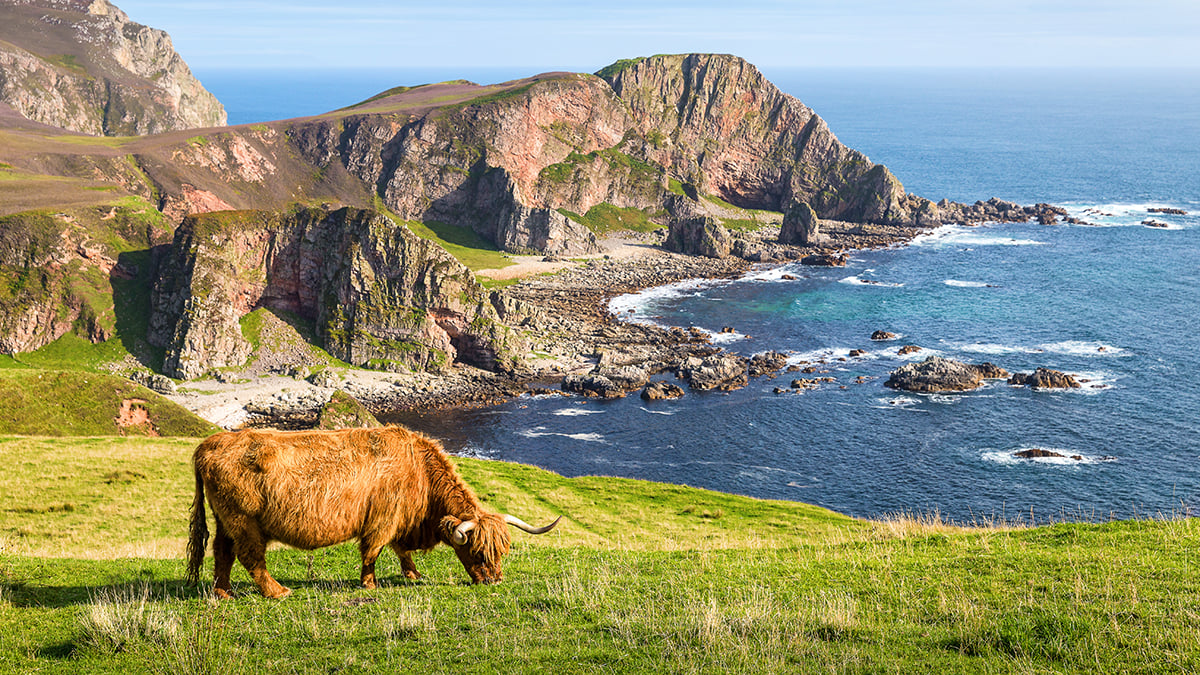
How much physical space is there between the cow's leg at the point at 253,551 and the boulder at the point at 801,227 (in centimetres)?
16255

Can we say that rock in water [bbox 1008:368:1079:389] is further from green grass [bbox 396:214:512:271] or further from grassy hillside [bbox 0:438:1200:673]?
green grass [bbox 396:214:512:271]

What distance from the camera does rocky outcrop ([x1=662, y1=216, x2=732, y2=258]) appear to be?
161m

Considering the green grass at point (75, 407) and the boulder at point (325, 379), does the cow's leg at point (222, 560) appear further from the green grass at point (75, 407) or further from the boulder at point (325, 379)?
the boulder at point (325, 379)

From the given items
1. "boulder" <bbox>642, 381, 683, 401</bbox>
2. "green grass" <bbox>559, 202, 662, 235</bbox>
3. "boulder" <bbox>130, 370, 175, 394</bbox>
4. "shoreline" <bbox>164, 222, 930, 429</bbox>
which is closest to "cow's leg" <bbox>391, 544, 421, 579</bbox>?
"shoreline" <bbox>164, 222, 930, 429</bbox>

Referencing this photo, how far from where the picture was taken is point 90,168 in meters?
125

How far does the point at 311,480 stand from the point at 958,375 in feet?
290

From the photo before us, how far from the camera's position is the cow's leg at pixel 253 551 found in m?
17.4

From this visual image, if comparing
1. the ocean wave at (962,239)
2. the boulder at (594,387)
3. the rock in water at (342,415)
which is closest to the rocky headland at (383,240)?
the boulder at (594,387)

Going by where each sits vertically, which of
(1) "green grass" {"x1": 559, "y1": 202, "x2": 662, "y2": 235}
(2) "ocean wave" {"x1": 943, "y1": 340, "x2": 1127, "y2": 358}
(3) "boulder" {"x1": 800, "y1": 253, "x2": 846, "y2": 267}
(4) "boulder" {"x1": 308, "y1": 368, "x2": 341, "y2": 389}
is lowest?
(4) "boulder" {"x1": 308, "y1": 368, "x2": 341, "y2": 389}

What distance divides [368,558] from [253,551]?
97.8 inches

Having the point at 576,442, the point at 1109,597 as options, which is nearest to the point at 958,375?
the point at 576,442

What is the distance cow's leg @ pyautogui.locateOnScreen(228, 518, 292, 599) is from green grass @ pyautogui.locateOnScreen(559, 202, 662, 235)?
522 ft

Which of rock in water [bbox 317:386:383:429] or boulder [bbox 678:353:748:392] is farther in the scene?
boulder [bbox 678:353:748:392]

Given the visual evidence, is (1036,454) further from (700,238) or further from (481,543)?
(700,238)
